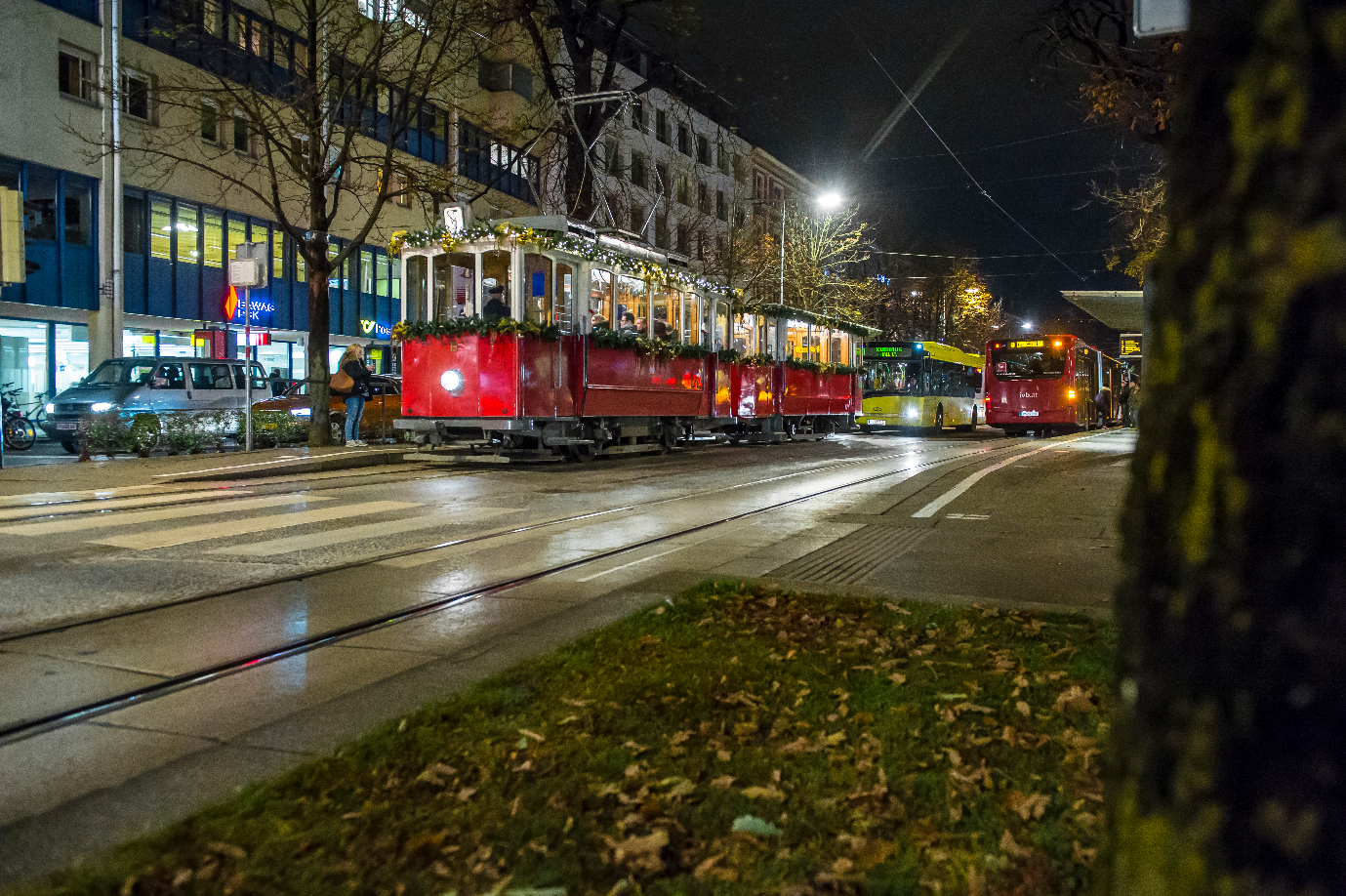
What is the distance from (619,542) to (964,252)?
193 feet

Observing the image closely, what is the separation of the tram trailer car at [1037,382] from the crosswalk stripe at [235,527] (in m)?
28.7

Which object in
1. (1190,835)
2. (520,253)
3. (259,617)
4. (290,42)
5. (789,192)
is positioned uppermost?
(789,192)

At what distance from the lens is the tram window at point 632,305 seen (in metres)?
18.8

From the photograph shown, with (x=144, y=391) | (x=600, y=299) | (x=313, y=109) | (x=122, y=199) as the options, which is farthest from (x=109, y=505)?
(x=122, y=199)

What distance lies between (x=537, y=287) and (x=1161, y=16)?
1279cm

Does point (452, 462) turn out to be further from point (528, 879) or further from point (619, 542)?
point (528, 879)

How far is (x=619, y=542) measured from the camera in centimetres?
844

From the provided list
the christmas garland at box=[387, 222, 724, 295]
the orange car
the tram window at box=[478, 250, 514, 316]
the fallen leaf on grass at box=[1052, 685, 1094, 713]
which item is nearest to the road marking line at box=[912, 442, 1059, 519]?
the fallen leaf on grass at box=[1052, 685, 1094, 713]

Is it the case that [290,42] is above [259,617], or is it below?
above

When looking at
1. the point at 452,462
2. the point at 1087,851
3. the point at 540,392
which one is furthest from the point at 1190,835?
the point at 452,462

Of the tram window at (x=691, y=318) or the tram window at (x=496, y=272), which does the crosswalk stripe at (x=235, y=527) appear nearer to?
the tram window at (x=496, y=272)

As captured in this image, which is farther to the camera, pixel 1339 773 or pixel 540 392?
pixel 540 392

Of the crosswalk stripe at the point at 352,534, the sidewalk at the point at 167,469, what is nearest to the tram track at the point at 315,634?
the crosswalk stripe at the point at 352,534

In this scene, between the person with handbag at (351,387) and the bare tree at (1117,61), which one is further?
the person with handbag at (351,387)
